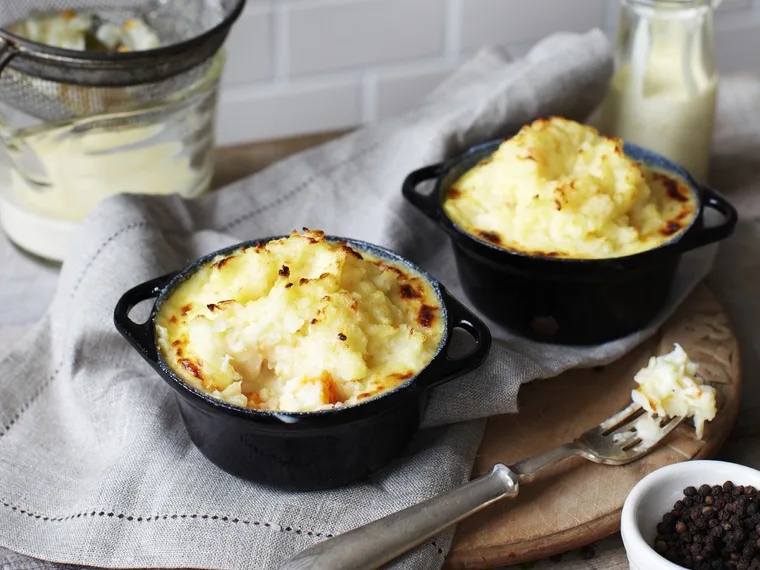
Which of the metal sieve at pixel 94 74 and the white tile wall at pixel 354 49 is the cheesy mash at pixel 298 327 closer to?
the metal sieve at pixel 94 74

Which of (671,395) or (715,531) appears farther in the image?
(671,395)

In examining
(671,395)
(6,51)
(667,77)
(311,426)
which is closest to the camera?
(311,426)

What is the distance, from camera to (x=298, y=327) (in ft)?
5.44

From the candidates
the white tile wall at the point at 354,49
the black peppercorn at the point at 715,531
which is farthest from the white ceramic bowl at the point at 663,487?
the white tile wall at the point at 354,49

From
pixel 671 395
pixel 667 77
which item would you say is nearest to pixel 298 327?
→ pixel 671 395

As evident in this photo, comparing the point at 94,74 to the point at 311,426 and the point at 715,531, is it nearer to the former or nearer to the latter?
the point at 311,426

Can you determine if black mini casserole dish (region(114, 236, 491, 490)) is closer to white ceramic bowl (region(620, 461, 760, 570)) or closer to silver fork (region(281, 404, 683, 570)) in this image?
silver fork (region(281, 404, 683, 570))

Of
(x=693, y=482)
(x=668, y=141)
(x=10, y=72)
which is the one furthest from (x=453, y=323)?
(x=10, y=72)

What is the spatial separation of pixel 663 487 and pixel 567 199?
2.00 ft

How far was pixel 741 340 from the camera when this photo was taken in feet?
7.29

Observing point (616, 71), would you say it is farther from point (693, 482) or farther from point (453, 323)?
point (693, 482)

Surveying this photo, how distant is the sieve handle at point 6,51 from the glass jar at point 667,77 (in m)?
1.42

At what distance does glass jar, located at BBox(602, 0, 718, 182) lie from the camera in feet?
7.95

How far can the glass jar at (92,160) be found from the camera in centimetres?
232
